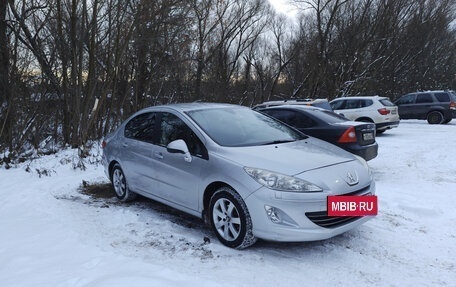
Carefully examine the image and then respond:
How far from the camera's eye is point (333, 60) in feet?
101

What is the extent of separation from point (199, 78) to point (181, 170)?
2099 cm

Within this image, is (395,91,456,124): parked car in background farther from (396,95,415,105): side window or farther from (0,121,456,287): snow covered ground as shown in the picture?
(0,121,456,287): snow covered ground

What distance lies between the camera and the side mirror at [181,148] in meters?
4.54

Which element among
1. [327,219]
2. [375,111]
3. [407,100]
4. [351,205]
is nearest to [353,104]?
[375,111]

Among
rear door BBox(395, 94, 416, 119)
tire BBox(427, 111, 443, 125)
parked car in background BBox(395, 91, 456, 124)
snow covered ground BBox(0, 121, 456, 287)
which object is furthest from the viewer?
rear door BBox(395, 94, 416, 119)

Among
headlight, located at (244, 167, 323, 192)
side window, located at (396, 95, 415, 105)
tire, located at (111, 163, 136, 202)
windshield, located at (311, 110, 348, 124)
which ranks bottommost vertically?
tire, located at (111, 163, 136, 202)

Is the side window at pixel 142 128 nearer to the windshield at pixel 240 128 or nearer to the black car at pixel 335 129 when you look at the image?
the windshield at pixel 240 128

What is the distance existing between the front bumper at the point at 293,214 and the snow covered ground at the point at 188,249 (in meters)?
0.28

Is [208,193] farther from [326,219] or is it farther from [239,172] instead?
[326,219]

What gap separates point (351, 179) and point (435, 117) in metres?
17.1

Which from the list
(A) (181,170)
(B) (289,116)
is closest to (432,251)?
(A) (181,170)

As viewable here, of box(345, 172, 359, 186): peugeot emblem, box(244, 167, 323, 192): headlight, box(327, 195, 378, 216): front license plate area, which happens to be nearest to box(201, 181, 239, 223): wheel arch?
box(244, 167, 323, 192): headlight

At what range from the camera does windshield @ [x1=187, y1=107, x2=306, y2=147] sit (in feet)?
15.3

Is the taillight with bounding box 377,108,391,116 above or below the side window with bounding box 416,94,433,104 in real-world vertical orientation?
below
